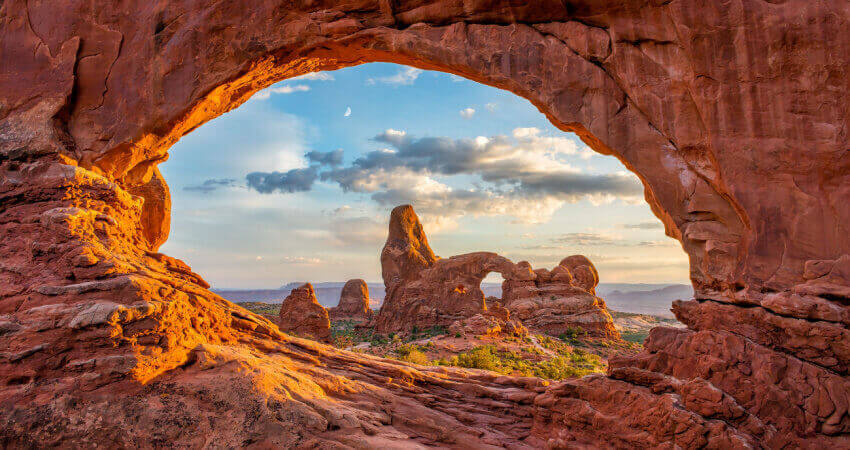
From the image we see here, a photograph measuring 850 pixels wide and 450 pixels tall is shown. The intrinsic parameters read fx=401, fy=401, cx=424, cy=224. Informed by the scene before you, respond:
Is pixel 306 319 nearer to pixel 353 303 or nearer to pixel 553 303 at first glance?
pixel 553 303

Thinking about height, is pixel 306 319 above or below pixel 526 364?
above

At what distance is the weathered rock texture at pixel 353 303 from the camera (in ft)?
177

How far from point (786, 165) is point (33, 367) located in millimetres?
12036

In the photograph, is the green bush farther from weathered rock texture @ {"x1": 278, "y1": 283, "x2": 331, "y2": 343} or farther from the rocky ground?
weathered rock texture @ {"x1": 278, "y1": 283, "x2": 331, "y2": 343}

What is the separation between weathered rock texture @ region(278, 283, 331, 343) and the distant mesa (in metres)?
11.2

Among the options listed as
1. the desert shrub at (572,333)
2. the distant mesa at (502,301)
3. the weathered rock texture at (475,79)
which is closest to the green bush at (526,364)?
the desert shrub at (572,333)

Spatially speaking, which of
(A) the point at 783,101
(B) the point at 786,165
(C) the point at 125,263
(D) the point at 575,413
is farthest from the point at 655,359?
(C) the point at 125,263

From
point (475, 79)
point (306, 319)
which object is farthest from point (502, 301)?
point (475, 79)

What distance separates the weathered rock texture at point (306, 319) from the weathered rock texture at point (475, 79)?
16.9 m

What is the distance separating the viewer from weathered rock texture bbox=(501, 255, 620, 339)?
32781 millimetres

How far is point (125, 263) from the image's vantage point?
7.19 meters

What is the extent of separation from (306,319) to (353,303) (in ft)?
97.2

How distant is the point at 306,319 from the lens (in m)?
25.5

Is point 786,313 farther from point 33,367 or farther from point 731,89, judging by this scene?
point 33,367
